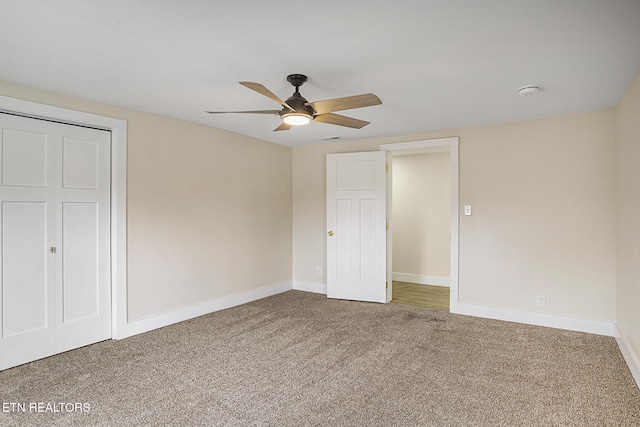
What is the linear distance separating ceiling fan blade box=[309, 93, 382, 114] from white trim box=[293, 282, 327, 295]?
11.1 feet

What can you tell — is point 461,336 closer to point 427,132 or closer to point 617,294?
point 617,294

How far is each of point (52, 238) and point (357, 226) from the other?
344 centimetres

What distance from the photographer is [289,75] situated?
2.65m

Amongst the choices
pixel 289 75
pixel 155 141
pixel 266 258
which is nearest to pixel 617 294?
pixel 289 75

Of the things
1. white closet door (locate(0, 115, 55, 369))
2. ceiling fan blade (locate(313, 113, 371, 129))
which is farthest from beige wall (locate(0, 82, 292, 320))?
ceiling fan blade (locate(313, 113, 371, 129))

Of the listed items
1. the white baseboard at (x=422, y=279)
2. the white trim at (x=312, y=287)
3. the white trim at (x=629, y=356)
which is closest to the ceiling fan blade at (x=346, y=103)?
→ the white trim at (x=629, y=356)

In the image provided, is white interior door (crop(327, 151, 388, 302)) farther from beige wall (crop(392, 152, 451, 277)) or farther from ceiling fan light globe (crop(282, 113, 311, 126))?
ceiling fan light globe (crop(282, 113, 311, 126))

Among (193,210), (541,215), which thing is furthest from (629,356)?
(193,210)

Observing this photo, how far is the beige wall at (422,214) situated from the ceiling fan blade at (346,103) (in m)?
4.04

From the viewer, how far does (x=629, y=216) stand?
298cm

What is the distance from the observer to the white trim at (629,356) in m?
2.64

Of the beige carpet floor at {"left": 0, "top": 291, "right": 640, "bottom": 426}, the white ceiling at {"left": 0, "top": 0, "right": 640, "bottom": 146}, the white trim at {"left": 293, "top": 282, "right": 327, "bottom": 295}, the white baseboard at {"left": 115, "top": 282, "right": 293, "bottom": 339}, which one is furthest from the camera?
the white trim at {"left": 293, "top": 282, "right": 327, "bottom": 295}

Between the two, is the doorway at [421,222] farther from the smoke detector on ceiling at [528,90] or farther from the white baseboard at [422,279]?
the smoke detector on ceiling at [528,90]

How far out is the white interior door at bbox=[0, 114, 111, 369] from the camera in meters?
2.90
